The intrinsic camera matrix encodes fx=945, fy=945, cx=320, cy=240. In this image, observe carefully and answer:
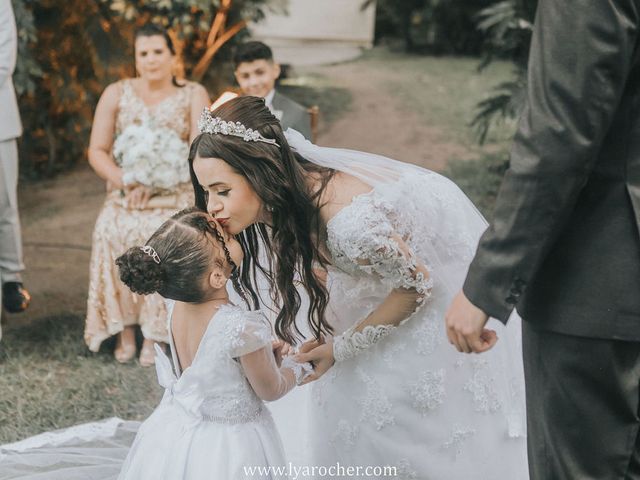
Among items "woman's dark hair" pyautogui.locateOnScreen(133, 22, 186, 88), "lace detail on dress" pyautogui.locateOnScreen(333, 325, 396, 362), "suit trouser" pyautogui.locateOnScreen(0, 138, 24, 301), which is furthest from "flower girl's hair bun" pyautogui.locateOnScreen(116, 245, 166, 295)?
"suit trouser" pyautogui.locateOnScreen(0, 138, 24, 301)

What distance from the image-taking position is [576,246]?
1.92 metres

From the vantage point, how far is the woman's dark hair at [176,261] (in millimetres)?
2602

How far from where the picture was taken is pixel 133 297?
15.8 feet

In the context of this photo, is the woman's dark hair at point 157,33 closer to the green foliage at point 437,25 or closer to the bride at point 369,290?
the bride at point 369,290

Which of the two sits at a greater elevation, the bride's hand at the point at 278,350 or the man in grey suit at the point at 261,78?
the man in grey suit at the point at 261,78

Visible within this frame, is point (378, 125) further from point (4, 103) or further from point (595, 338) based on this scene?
point (595, 338)

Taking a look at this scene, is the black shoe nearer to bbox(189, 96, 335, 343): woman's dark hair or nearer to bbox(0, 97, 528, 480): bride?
bbox(0, 97, 528, 480): bride

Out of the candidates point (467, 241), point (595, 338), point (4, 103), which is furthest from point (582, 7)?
point (4, 103)

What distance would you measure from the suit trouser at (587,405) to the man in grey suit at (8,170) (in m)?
3.71

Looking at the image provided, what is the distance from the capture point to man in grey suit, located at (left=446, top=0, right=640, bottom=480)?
1.75 meters

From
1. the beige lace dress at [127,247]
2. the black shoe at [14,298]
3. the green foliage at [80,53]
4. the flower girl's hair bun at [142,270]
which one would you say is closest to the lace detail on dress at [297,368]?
the flower girl's hair bun at [142,270]

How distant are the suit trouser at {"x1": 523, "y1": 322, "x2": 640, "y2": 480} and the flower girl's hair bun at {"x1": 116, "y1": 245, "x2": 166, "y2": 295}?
1100mm

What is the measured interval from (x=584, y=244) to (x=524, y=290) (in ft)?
0.51

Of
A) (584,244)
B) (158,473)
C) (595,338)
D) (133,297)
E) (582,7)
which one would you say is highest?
(582,7)
